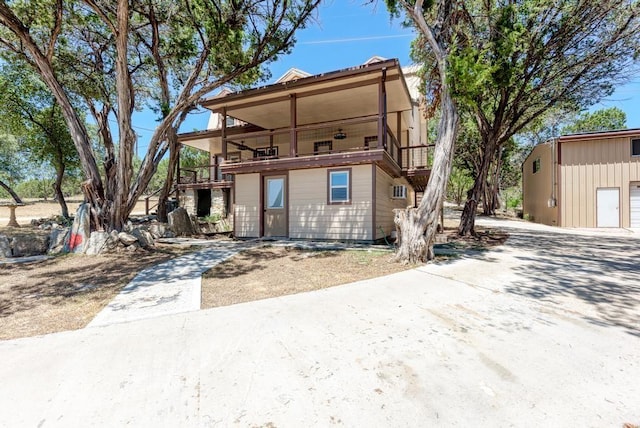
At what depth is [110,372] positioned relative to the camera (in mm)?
2598

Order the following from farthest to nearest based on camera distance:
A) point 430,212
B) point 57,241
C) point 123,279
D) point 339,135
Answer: point 339,135
point 57,241
point 430,212
point 123,279

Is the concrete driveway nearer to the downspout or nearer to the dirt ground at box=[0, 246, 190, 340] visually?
the dirt ground at box=[0, 246, 190, 340]

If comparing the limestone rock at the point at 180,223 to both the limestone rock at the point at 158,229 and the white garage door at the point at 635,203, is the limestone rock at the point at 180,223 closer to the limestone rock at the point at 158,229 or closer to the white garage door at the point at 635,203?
the limestone rock at the point at 158,229

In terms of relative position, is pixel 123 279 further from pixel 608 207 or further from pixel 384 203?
pixel 608 207

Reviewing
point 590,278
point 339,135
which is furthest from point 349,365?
point 339,135

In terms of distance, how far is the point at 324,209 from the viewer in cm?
1055

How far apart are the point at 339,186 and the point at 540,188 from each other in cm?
1543

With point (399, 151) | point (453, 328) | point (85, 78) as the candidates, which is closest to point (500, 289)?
point (453, 328)

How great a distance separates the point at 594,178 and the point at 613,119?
2197 cm

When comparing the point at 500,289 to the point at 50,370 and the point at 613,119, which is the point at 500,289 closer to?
the point at 50,370

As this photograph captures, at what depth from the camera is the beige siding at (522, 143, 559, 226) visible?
16669mm

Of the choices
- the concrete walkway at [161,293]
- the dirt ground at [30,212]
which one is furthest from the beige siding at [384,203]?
the dirt ground at [30,212]

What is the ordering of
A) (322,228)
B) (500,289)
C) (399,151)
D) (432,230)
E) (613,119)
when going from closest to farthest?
(500,289) → (432,230) → (322,228) → (399,151) → (613,119)

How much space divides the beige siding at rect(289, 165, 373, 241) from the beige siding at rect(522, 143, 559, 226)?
498 inches
